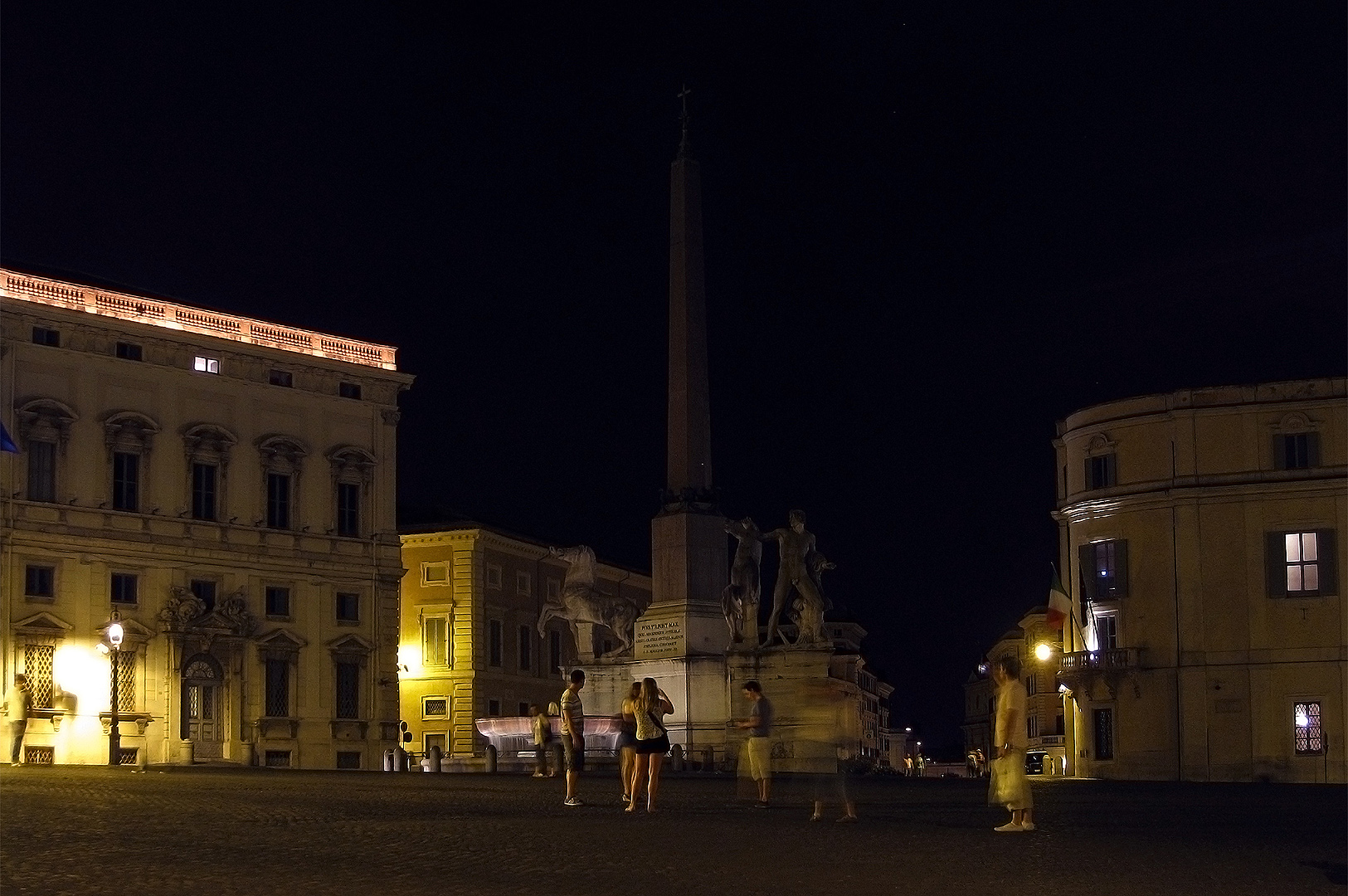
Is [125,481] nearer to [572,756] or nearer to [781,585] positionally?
[781,585]

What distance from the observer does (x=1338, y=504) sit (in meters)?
53.8

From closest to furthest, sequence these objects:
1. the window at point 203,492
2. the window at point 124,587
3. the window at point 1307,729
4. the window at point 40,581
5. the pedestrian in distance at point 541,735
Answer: the pedestrian in distance at point 541,735 → the window at point 1307,729 → the window at point 40,581 → the window at point 124,587 → the window at point 203,492

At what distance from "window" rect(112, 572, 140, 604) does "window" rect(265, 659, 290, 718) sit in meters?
4.77

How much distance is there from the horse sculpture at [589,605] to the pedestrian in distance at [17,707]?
1674 cm

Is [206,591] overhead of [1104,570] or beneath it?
beneath

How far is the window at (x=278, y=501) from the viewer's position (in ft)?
202

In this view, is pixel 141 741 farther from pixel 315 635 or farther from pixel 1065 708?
pixel 1065 708

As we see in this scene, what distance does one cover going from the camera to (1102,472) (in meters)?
58.1

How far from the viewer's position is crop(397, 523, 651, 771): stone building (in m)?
75.1

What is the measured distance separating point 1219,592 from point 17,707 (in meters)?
31.0

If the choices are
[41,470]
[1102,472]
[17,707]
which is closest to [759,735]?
[17,707]

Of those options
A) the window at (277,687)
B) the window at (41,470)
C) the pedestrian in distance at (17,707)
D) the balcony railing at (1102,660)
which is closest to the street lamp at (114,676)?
the pedestrian in distance at (17,707)

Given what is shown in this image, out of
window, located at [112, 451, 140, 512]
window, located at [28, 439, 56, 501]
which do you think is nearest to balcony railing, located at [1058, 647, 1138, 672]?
window, located at [112, 451, 140, 512]

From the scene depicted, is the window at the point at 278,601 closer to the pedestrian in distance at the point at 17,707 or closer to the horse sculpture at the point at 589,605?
the pedestrian in distance at the point at 17,707
